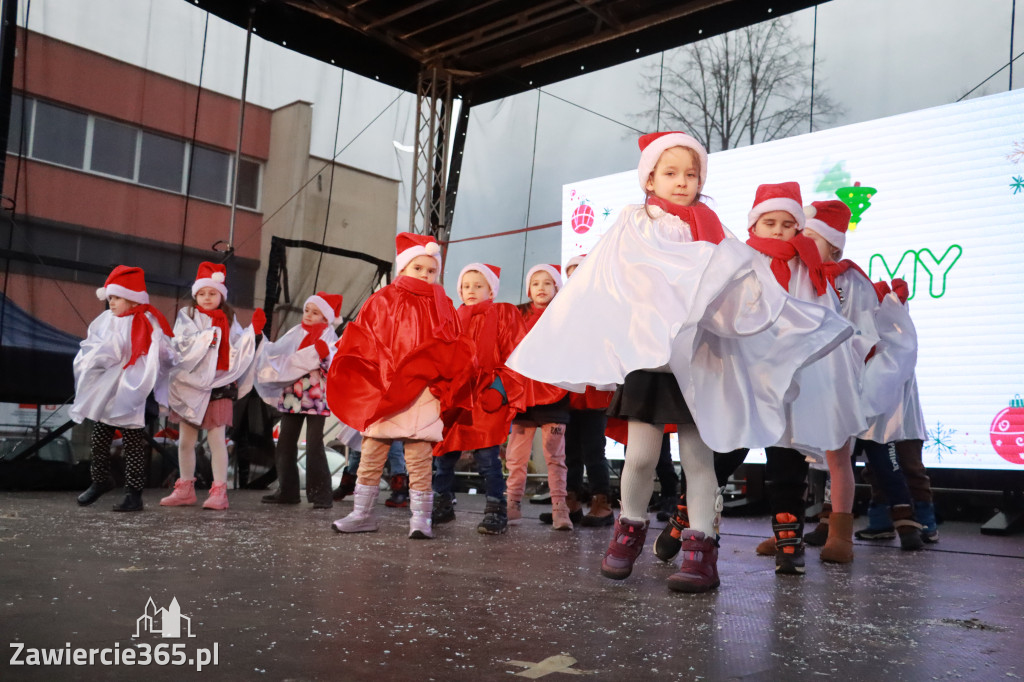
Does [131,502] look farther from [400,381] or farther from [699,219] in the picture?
[699,219]

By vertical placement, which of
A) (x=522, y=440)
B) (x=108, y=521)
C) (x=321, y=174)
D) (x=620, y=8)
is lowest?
(x=108, y=521)

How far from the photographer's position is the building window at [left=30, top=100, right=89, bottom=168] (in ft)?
20.4

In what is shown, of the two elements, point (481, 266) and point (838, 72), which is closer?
point (481, 266)

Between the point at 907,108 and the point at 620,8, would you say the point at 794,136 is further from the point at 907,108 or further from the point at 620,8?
the point at 620,8

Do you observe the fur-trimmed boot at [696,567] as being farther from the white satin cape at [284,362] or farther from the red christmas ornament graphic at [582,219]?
the red christmas ornament graphic at [582,219]

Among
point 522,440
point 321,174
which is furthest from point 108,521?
point 321,174

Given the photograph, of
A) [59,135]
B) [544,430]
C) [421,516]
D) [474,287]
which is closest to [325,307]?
[474,287]

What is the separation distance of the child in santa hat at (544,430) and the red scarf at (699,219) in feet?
5.56

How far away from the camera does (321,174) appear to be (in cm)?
777

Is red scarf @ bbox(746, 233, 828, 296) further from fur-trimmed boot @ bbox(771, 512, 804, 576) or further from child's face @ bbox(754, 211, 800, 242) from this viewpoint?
fur-trimmed boot @ bbox(771, 512, 804, 576)

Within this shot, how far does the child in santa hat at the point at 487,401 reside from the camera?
170 inches

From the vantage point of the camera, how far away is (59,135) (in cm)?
630

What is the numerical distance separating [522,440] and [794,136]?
319cm

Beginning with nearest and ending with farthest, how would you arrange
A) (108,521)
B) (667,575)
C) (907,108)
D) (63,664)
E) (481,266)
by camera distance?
1. (63,664)
2. (667,575)
3. (108,521)
4. (481,266)
5. (907,108)
